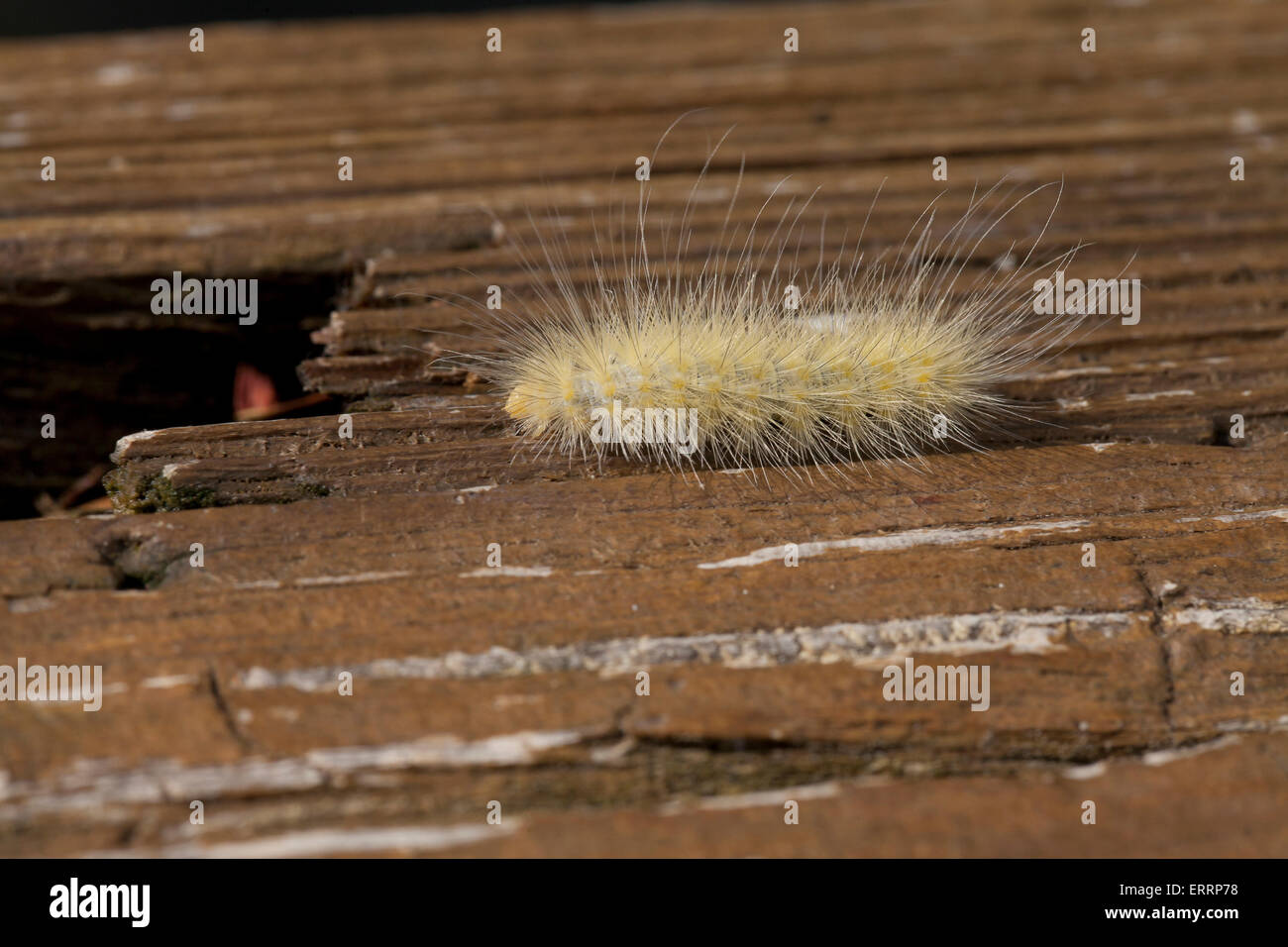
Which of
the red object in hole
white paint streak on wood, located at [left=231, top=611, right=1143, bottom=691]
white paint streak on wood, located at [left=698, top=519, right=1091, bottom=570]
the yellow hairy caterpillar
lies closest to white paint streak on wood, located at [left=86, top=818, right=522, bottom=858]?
white paint streak on wood, located at [left=231, top=611, right=1143, bottom=691]

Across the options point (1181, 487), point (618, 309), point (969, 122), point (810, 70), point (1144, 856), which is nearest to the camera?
point (1144, 856)

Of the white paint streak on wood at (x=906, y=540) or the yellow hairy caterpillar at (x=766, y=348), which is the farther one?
the yellow hairy caterpillar at (x=766, y=348)

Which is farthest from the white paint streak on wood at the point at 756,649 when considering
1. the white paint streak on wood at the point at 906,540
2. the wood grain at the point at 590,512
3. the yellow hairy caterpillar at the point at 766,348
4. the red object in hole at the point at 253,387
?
the red object in hole at the point at 253,387

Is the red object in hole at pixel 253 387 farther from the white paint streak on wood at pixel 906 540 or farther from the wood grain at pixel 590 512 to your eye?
the white paint streak on wood at pixel 906 540

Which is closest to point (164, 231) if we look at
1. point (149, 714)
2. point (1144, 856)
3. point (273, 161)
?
point (273, 161)

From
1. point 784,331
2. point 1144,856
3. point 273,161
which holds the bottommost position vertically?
point 1144,856

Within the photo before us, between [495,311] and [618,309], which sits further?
[618,309]

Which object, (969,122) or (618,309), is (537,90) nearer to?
(618,309)

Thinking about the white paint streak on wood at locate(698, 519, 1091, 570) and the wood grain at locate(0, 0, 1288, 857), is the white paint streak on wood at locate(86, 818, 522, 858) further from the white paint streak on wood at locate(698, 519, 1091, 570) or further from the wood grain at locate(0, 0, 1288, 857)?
the white paint streak on wood at locate(698, 519, 1091, 570)

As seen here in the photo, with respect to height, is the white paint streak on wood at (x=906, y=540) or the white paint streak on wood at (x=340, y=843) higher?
the white paint streak on wood at (x=906, y=540)
